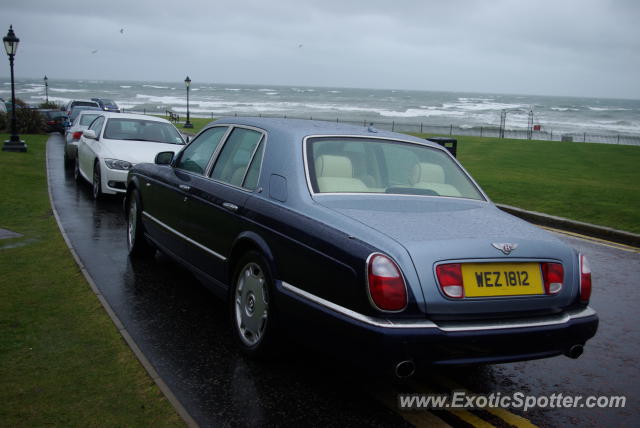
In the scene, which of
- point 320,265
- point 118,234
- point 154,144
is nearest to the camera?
point 320,265

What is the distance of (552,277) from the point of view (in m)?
3.78

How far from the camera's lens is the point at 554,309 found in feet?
12.4

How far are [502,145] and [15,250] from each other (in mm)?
26666

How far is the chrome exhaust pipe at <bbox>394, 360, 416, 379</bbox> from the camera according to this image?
3309 mm

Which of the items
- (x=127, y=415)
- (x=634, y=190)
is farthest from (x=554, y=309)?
(x=634, y=190)

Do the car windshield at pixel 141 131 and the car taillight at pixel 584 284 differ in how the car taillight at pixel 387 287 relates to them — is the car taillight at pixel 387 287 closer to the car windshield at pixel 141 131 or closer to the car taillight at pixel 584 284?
the car taillight at pixel 584 284

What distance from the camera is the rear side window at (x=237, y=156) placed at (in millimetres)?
4996

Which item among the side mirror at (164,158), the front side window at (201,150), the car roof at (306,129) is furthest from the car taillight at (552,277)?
the side mirror at (164,158)

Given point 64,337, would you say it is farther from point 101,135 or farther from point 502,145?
point 502,145

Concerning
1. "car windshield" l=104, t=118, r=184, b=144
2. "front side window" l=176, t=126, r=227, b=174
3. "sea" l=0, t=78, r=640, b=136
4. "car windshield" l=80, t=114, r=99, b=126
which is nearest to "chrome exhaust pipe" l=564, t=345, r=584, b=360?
"front side window" l=176, t=126, r=227, b=174

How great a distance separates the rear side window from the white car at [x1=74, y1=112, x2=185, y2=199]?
5.60 metres

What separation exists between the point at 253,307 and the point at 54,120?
105 feet

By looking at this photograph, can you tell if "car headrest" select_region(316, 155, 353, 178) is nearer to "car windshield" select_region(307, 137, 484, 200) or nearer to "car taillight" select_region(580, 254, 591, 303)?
"car windshield" select_region(307, 137, 484, 200)

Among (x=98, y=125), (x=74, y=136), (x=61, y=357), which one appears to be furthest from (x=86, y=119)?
(x=61, y=357)
